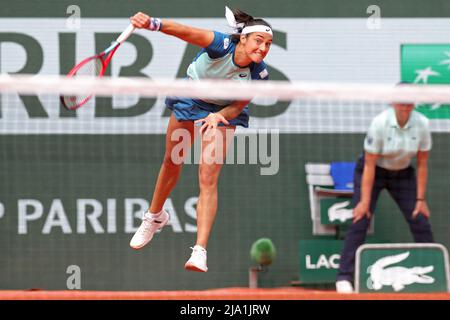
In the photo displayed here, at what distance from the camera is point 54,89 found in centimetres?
638

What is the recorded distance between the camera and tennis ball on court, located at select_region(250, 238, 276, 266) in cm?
995

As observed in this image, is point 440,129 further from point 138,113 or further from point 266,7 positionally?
point 138,113

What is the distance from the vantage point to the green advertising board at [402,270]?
357 inches

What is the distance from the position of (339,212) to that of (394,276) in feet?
3.22

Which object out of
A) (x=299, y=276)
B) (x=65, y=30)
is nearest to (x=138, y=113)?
(x=65, y=30)

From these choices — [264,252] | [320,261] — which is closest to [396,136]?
[320,261]

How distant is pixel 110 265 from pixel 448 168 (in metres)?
3.30

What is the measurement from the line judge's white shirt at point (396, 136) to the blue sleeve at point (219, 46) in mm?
2254

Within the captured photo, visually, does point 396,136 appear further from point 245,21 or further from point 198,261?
point 198,261

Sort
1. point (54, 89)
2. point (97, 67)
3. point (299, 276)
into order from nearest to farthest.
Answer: point (54, 89) < point (97, 67) < point (299, 276)

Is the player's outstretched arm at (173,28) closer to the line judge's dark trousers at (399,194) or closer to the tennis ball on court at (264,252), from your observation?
the line judge's dark trousers at (399,194)

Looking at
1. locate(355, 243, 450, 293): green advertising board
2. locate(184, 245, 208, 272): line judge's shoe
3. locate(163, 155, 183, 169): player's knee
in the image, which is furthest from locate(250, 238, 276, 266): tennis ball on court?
locate(184, 245, 208, 272): line judge's shoe

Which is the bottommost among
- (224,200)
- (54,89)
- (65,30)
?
(224,200)

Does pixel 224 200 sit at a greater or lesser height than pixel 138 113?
lesser
